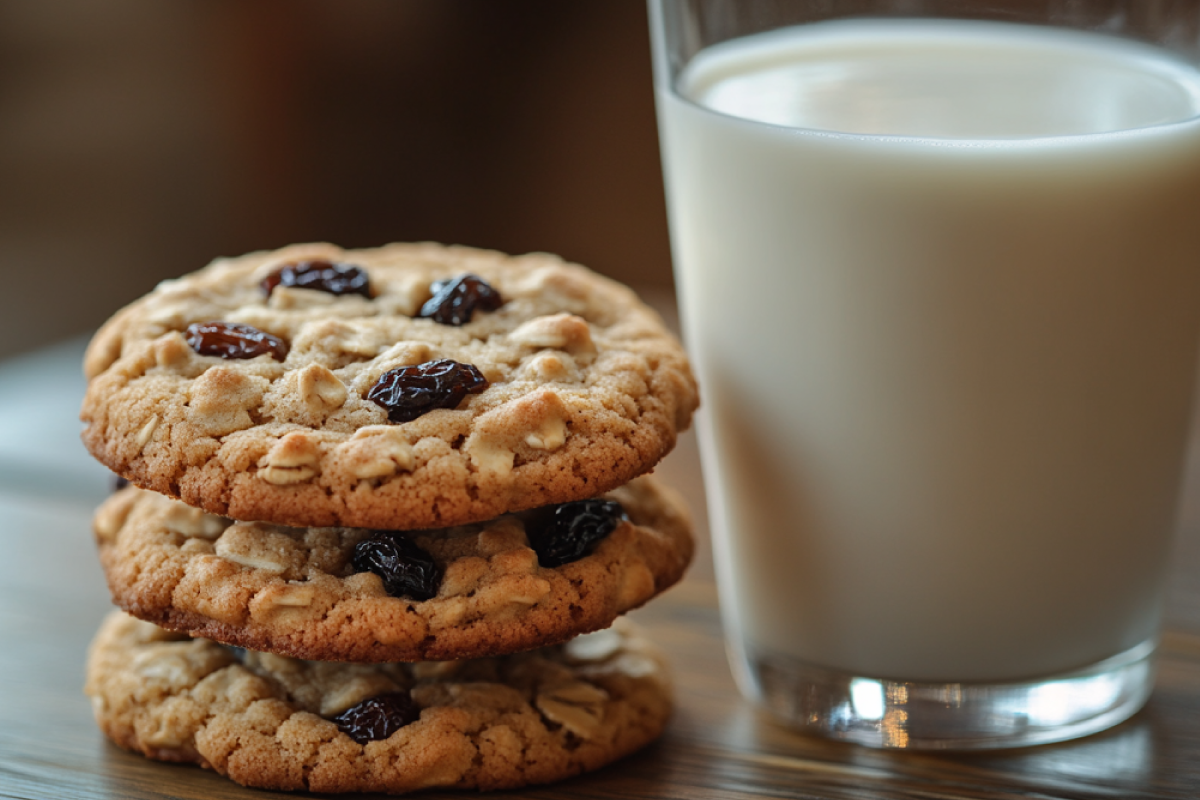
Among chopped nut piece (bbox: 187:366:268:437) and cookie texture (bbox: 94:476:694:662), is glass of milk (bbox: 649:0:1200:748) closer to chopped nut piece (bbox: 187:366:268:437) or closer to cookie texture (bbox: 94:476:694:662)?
cookie texture (bbox: 94:476:694:662)

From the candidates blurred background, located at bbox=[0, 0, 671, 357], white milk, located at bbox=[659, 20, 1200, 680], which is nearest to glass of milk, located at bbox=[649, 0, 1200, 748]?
white milk, located at bbox=[659, 20, 1200, 680]

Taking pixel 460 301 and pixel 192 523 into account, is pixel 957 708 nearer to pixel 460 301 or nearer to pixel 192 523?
pixel 460 301

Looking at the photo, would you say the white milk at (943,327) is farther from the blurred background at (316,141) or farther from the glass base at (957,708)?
the blurred background at (316,141)

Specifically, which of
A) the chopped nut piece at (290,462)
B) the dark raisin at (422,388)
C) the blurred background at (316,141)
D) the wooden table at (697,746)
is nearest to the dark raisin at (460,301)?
the dark raisin at (422,388)

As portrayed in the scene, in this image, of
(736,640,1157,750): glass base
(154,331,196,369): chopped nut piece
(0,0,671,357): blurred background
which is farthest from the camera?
(0,0,671,357): blurred background

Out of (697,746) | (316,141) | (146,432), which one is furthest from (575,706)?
(316,141)
